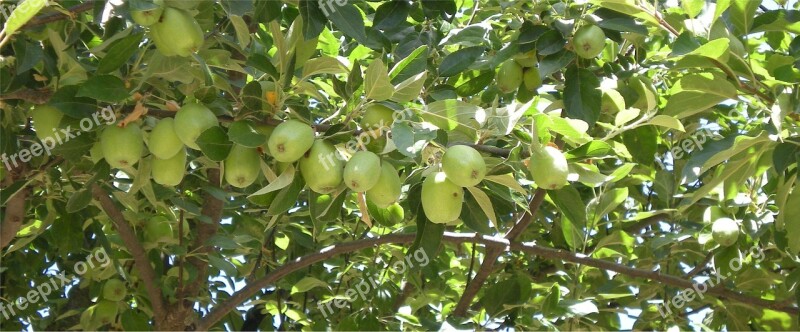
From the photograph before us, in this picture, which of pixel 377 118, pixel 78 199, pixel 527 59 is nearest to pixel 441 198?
pixel 377 118

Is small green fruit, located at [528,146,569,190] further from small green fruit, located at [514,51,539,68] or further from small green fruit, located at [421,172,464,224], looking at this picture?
small green fruit, located at [514,51,539,68]

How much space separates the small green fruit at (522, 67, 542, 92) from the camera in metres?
2.78

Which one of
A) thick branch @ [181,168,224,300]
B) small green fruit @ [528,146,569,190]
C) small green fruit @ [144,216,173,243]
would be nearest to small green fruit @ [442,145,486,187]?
small green fruit @ [528,146,569,190]

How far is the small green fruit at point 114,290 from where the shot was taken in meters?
3.54

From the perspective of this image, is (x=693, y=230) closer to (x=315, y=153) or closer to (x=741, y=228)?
(x=741, y=228)

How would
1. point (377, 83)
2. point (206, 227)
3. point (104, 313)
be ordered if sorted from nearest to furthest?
point (377, 83)
point (206, 227)
point (104, 313)

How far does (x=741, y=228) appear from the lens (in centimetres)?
317

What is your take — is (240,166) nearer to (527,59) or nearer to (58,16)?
(58,16)

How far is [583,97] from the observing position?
2.54 meters

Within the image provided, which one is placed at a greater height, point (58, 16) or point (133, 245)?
point (58, 16)
